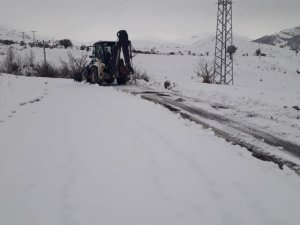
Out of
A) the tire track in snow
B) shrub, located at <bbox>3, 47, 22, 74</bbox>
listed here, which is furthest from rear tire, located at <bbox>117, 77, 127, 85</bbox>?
shrub, located at <bbox>3, 47, 22, 74</bbox>

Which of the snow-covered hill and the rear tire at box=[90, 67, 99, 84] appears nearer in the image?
the rear tire at box=[90, 67, 99, 84]

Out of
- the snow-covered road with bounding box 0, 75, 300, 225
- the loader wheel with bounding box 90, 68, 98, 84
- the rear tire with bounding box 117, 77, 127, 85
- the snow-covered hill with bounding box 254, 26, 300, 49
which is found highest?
the snow-covered hill with bounding box 254, 26, 300, 49

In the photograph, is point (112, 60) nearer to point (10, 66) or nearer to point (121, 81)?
point (121, 81)

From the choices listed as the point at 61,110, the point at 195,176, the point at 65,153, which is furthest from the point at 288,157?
the point at 61,110

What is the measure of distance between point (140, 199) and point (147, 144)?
225 cm

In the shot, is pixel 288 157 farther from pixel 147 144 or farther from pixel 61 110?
pixel 61 110

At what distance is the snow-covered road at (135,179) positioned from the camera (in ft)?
12.0

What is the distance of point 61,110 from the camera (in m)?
9.93

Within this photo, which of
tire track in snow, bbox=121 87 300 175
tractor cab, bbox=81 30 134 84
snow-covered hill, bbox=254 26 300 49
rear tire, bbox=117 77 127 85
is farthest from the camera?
snow-covered hill, bbox=254 26 300 49

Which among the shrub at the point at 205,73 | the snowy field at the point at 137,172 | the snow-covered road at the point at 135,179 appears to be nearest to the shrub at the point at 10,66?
the shrub at the point at 205,73

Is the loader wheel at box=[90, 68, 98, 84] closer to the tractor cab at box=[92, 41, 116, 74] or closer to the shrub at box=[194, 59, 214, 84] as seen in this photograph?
the tractor cab at box=[92, 41, 116, 74]

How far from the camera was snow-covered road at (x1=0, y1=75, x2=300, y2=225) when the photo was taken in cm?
365

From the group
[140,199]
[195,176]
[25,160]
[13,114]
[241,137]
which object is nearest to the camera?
[140,199]

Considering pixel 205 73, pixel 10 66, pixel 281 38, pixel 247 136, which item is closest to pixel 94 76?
pixel 205 73
